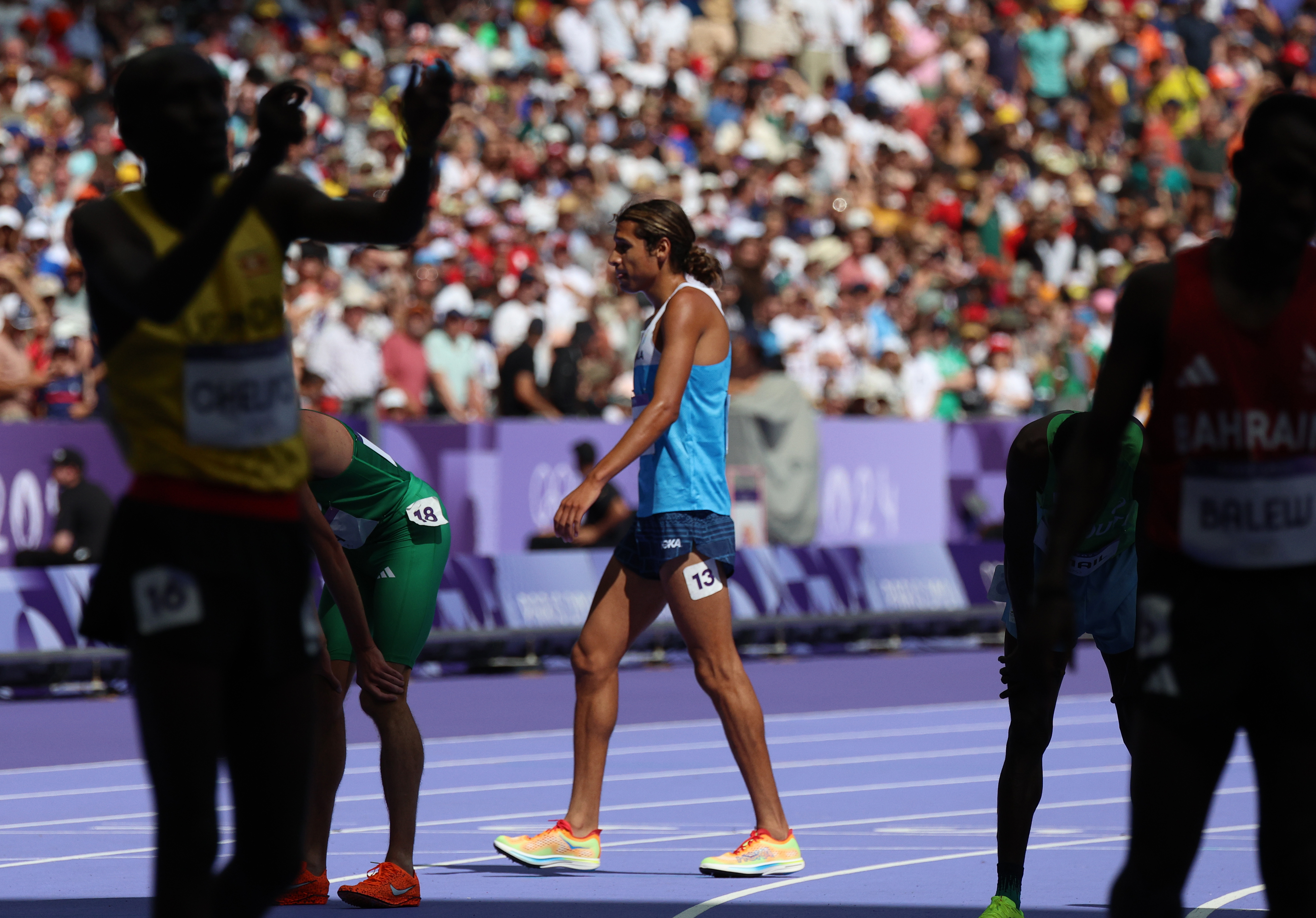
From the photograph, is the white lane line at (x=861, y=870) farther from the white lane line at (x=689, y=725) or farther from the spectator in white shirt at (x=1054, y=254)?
the spectator in white shirt at (x=1054, y=254)

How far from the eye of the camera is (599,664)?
26.9ft

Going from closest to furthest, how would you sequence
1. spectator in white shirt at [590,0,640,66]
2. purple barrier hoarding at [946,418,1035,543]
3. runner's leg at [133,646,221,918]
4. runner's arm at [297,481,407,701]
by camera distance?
runner's leg at [133,646,221,918], runner's arm at [297,481,407,701], purple barrier hoarding at [946,418,1035,543], spectator in white shirt at [590,0,640,66]


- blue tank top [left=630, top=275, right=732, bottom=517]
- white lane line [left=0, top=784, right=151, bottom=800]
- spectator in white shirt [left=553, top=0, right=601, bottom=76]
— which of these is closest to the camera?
blue tank top [left=630, top=275, right=732, bottom=517]

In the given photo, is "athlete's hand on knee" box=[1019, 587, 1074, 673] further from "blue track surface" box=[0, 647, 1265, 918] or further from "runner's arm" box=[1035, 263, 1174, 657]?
"blue track surface" box=[0, 647, 1265, 918]

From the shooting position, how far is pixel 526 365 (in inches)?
696

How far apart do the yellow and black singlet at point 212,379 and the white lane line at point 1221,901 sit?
3.77 m

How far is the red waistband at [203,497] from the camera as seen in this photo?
4.54 meters

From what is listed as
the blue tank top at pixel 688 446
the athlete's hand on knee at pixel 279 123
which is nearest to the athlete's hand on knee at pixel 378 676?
the blue tank top at pixel 688 446

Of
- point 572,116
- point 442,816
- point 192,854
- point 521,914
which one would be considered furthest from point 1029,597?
point 572,116

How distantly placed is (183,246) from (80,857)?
4783 mm

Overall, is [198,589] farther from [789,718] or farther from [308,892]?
[789,718]

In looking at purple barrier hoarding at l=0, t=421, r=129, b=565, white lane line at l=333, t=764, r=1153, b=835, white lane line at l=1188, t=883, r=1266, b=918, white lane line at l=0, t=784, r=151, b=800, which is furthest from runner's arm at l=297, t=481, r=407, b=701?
purple barrier hoarding at l=0, t=421, r=129, b=565

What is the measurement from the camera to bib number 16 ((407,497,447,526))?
751 centimetres

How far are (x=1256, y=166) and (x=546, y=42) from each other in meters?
21.9
